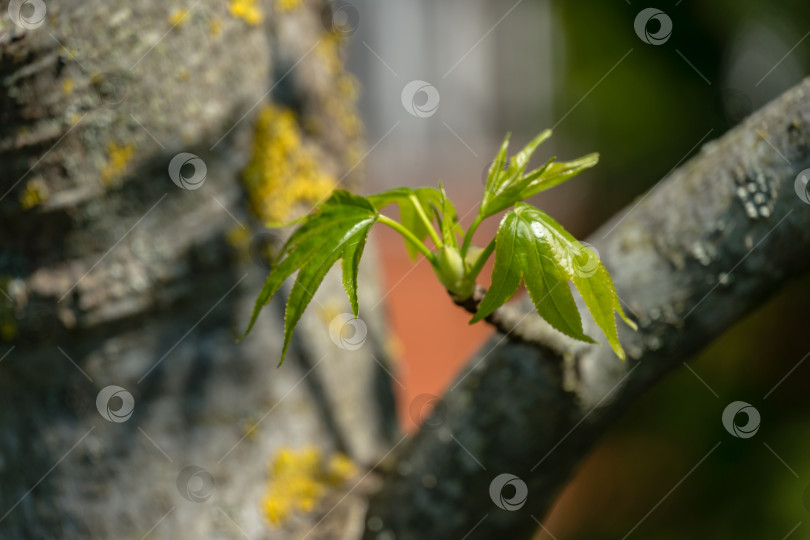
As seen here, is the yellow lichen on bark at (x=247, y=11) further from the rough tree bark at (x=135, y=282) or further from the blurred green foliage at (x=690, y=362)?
the blurred green foliage at (x=690, y=362)

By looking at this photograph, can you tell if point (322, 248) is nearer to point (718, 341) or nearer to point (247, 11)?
point (247, 11)

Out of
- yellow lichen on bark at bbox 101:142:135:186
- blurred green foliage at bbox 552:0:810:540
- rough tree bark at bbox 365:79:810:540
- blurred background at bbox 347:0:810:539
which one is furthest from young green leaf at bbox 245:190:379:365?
blurred green foliage at bbox 552:0:810:540

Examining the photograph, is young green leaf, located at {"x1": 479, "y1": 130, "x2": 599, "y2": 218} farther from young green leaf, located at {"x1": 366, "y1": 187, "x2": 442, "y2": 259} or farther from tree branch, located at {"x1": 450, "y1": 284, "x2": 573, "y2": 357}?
tree branch, located at {"x1": 450, "y1": 284, "x2": 573, "y2": 357}

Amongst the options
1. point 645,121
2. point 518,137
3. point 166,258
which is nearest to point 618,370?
point 166,258

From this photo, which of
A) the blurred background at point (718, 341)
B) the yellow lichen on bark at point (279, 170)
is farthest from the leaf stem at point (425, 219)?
the blurred background at point (718, 341)

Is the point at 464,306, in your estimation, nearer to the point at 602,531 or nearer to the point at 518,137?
the point at 602,531

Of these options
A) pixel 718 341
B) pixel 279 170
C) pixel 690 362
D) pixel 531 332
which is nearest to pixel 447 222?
pixel 531 332
